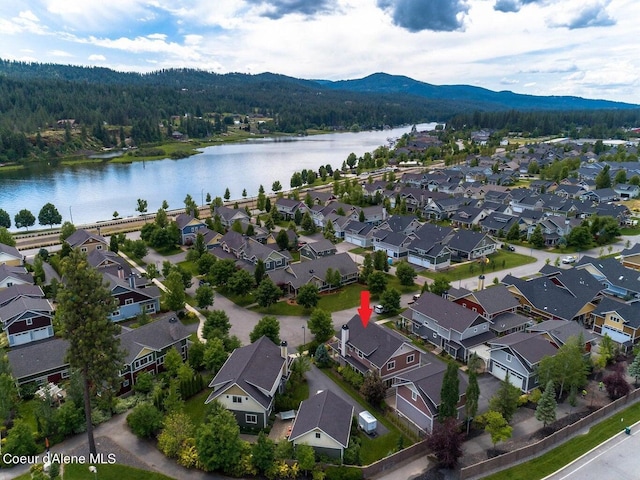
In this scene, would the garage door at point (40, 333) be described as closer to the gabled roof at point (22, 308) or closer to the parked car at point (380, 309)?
the gabled roof at point (22, 308)

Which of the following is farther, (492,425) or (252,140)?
(252,140)

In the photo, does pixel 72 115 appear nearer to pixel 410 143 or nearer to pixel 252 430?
pixel 410 143

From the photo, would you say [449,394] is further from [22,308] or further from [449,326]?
[22,308]

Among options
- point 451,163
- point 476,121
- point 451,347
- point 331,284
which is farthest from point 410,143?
point 451,347

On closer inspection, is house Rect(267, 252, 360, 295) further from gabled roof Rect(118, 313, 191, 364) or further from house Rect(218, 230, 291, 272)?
gabled roof Rect(118, 313, 191, 364)

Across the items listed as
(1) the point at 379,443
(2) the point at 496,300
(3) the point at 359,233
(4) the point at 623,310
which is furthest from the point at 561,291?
(3) the point at 359,233
